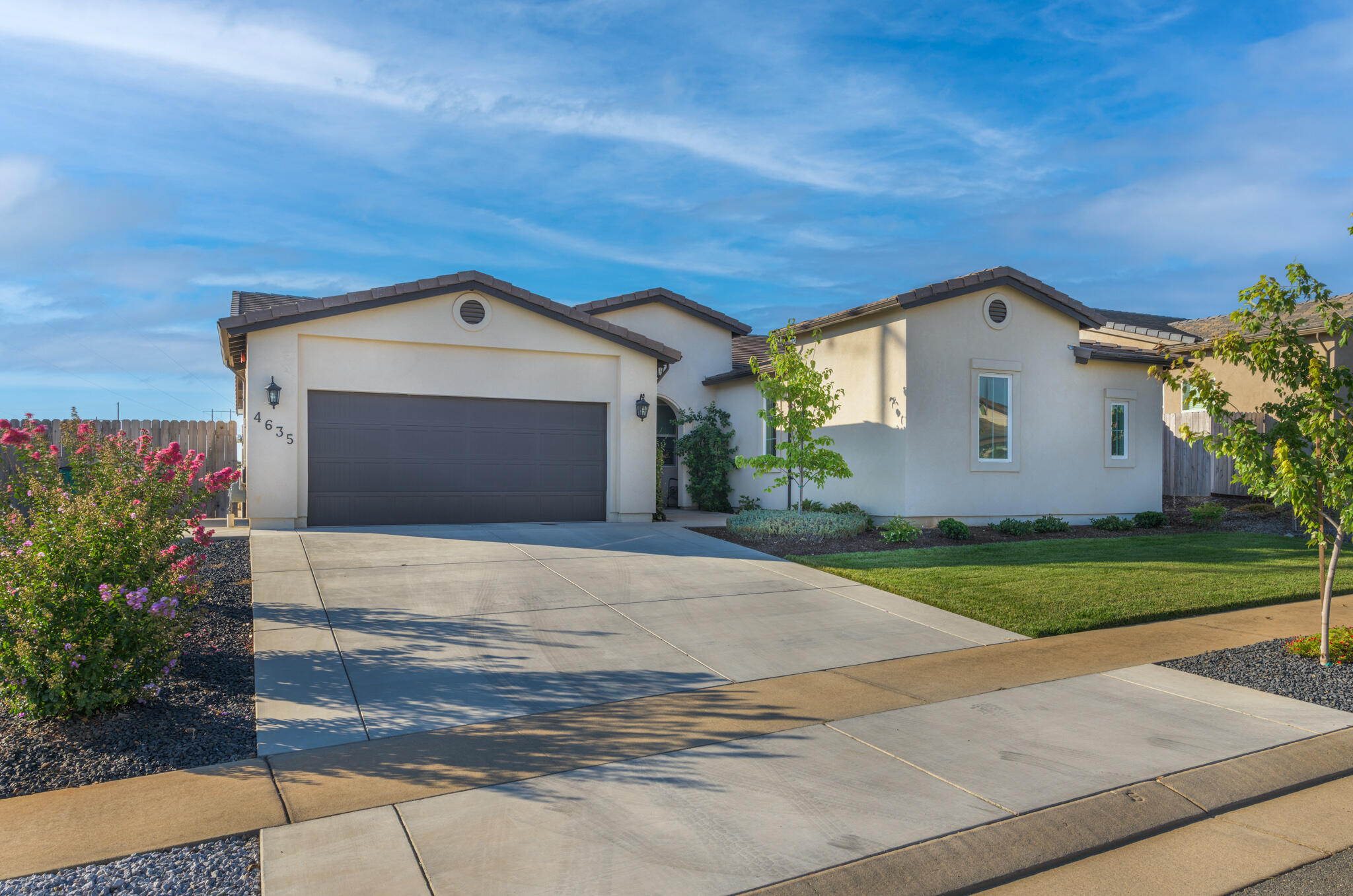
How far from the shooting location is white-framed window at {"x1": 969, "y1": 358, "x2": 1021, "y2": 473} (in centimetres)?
1445

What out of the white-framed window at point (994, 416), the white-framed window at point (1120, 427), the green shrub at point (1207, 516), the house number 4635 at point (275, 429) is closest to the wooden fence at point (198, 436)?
the house number 4635 at point (275, 429)

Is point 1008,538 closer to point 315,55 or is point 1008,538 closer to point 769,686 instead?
point 769,686

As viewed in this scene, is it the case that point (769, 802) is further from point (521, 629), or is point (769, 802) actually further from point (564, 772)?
point (521, 629)

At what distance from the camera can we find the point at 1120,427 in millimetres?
16203

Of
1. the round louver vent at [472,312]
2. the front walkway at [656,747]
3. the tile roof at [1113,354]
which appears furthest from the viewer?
the tile roof at [1113,354]

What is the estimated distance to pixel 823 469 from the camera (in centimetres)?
1368

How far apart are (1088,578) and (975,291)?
636cm

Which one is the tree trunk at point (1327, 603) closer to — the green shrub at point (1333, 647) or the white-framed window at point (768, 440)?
the green shrub at point (1333, 647)

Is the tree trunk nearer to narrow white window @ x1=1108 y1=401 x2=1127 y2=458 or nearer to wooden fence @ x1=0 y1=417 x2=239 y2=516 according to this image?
narrow white window @ x1=1108 y1=401 x2=1127 y2=458

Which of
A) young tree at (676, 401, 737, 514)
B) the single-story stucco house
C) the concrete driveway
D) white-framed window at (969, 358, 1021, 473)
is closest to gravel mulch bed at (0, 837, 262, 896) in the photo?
the concrete driveway

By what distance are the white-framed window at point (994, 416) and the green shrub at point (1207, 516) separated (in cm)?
455

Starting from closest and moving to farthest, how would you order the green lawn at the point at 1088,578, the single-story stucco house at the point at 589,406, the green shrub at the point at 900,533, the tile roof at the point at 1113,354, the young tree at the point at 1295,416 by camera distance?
the young tree at the point at 1295,416 < the green lawn at the point at 1088,578 < the green shrub at the point at 900,533 < the single-story stucco house at the point at 589,406 < the tile roof at the point at 1113,354

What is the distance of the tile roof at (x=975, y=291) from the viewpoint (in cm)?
1347

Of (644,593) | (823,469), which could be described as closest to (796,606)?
(644,593)
